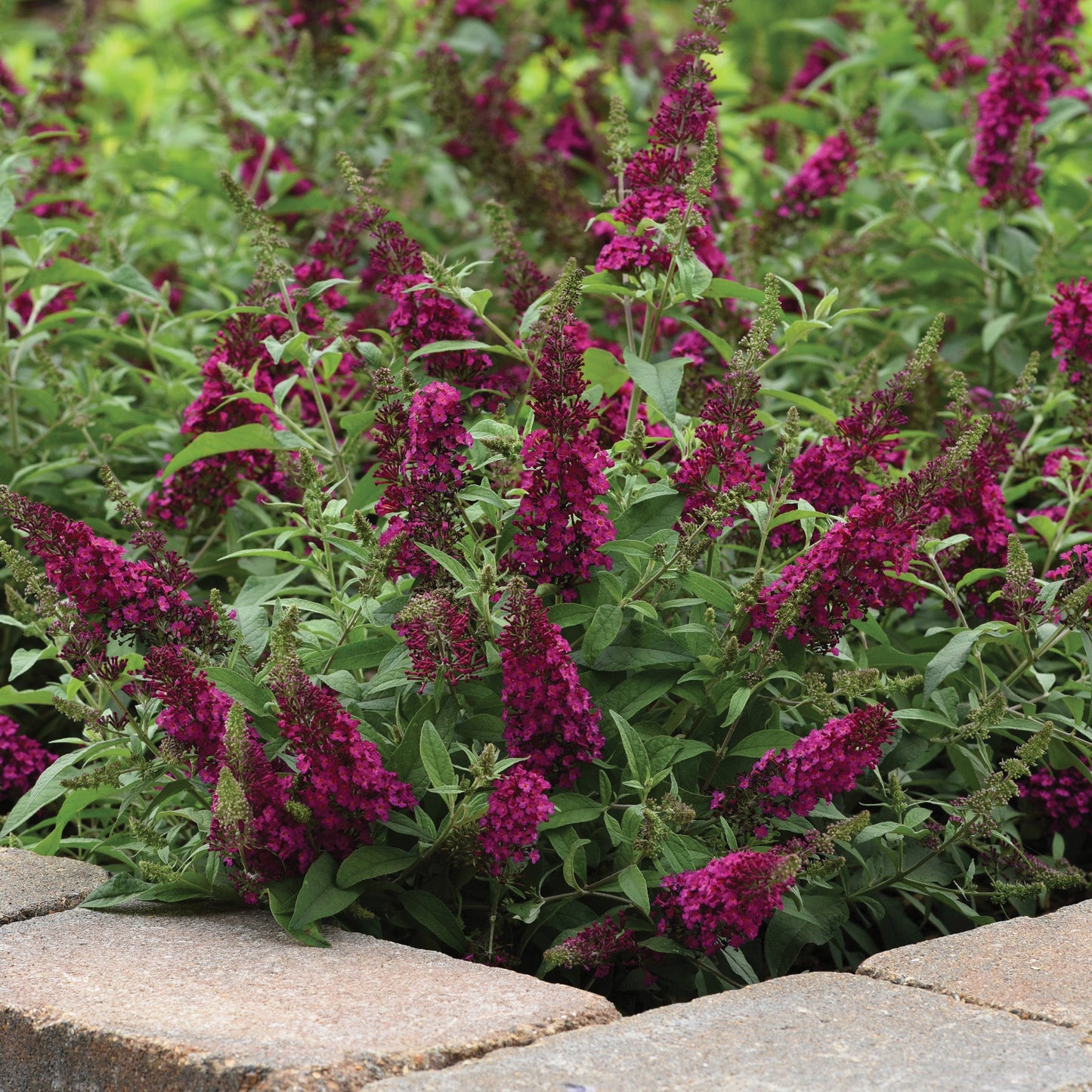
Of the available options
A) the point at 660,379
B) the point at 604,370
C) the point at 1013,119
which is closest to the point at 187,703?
the point at 660,379

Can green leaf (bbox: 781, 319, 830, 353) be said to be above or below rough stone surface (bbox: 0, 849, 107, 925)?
above

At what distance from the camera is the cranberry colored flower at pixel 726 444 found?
2.37 m

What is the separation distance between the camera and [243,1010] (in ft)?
6.39

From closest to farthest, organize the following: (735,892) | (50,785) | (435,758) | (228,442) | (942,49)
A: (735,892) < (435,758) < (50,785) < (228,442) < (942,49)

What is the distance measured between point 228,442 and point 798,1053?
62.0 inches

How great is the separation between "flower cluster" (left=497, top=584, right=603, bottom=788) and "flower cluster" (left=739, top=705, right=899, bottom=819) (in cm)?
29

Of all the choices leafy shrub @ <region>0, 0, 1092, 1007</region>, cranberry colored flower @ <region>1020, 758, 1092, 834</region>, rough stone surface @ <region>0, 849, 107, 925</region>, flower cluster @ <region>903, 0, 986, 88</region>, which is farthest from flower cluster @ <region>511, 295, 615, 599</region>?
flower cluster @ <region>903, 0, 986, 88</region>

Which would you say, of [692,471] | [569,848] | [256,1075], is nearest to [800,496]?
[692,471]

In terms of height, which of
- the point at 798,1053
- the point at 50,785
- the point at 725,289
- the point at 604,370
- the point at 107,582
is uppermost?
the point at 725,289

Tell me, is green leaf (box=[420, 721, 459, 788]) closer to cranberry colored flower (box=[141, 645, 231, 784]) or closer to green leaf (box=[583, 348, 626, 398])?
cranberry colored flower (box=[141, 645, 231, 784])

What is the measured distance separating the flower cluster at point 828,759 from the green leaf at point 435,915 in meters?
0.56

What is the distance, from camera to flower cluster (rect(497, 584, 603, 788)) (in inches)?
84.0

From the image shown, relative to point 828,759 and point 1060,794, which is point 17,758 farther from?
point 1060,794

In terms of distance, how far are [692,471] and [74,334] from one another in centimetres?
212
